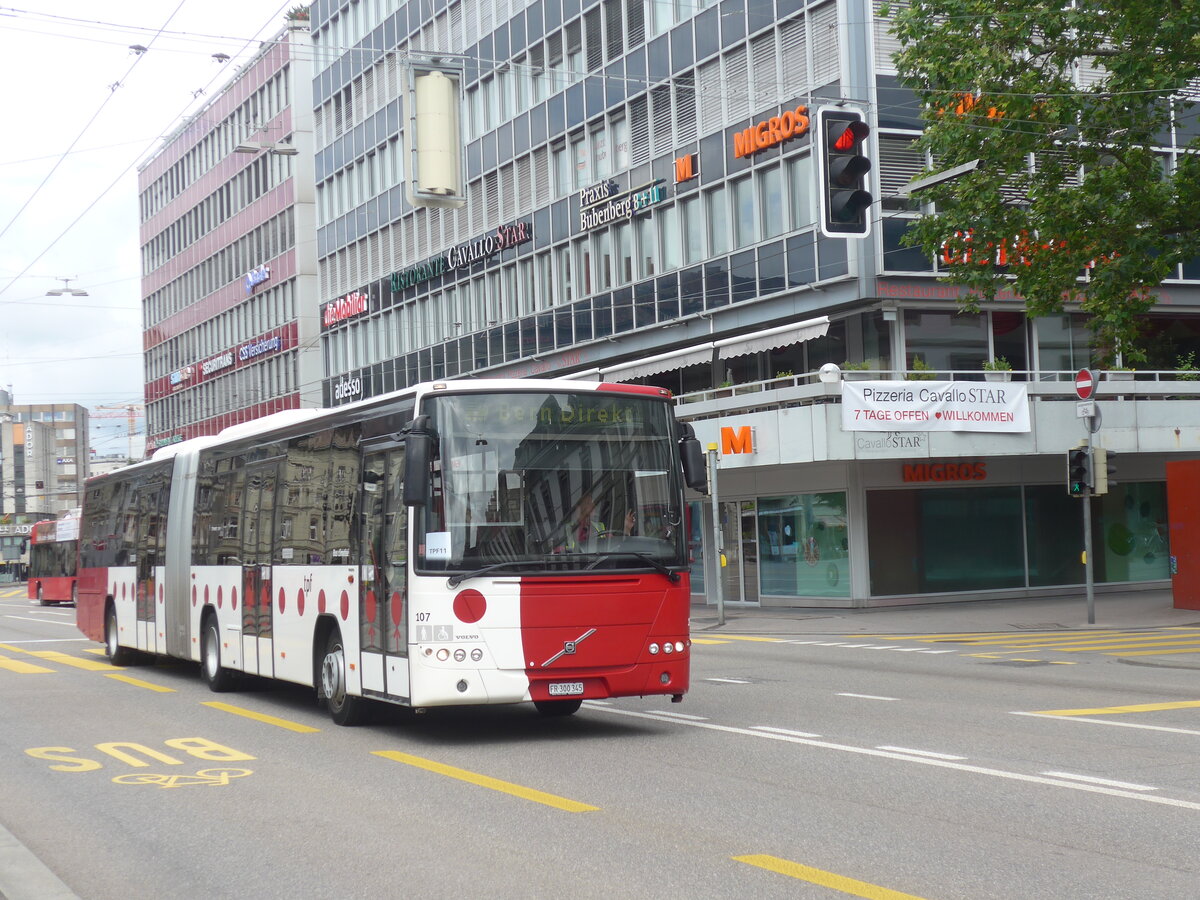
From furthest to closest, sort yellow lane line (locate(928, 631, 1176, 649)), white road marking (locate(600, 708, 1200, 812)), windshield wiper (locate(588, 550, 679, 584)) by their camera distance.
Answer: yellow lane line (locate(928, 631, 1176, 649))
windshield wiper (locate(588, 550, 679, 584))
white road marking (locate(600, 708, 1200, 812))

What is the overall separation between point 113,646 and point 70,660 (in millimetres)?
1668

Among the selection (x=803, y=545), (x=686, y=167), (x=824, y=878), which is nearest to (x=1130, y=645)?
(x=803, y=545)

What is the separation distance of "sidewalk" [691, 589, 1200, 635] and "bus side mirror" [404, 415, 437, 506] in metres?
16.6

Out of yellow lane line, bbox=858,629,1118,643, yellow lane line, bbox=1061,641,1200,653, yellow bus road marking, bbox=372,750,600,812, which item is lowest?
yellow lane line, bbox=858,629,1118,643

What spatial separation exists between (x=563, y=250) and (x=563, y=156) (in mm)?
2592

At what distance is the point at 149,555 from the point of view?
69.8ft

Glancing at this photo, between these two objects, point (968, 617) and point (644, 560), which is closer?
point (644, 560)

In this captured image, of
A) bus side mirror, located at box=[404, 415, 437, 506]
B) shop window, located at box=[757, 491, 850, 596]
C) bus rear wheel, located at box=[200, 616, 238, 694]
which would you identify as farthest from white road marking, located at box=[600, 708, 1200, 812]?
shop window, located at box=[757, 491, 850, 596]

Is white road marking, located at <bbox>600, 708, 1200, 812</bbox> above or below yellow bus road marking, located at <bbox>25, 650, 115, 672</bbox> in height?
above

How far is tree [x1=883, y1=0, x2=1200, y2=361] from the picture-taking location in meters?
25.2

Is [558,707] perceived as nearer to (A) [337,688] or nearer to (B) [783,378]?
(A) [337,688]

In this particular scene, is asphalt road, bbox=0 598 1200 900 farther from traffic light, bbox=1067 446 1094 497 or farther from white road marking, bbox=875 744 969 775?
traffic light, bbox=1067 446 1094 497

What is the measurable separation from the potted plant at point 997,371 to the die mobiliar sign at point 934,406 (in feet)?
0.92

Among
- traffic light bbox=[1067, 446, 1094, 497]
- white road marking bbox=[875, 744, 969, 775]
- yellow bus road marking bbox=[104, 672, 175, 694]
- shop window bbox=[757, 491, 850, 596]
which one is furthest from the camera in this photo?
shop window bbox=[757, 491, 850, 596]
